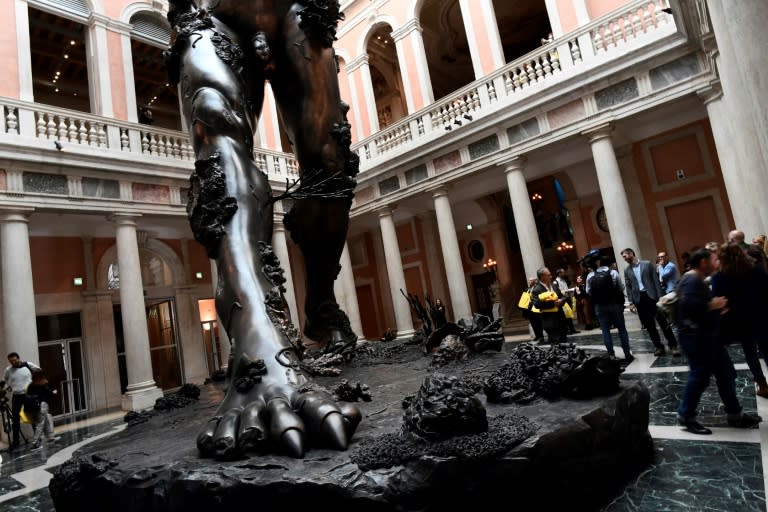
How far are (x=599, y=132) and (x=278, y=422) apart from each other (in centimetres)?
973

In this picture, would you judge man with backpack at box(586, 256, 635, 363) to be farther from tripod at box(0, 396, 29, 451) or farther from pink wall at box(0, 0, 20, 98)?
pink wall at box(0, 0, 20, 98)

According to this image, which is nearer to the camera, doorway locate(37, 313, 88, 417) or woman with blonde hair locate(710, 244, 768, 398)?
woman with blonde hair locate(710, 244, 768, 398)

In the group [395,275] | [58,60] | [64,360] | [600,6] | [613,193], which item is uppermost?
[58,60]

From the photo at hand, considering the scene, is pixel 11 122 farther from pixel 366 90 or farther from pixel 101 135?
pixel 366 90

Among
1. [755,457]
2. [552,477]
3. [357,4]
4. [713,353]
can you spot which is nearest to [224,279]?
[552,477]

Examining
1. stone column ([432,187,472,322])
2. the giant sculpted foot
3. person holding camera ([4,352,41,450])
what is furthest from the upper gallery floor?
the giant sculpted foot

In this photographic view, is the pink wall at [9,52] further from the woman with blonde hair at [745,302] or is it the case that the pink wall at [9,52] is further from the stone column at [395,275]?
the woman with blonde hair at [745,302]

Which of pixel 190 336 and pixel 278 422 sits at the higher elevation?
pixel 190 336

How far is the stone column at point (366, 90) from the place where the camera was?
14.2 meters

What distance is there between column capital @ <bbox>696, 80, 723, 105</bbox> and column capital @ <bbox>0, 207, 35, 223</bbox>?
472 inches

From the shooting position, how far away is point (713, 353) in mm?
2535

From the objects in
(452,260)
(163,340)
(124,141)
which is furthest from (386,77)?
(163,340)

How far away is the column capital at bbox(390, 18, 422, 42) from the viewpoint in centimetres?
1296

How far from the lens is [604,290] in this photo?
5.11 m
